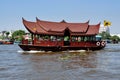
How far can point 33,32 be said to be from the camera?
1500 inches

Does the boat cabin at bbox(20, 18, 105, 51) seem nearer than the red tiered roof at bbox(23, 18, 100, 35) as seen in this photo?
Yes

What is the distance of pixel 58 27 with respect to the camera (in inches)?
1591

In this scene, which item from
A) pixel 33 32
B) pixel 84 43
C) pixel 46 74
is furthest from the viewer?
pixel 84 43

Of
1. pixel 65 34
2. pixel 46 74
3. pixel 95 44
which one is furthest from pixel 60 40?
pixel 46 74

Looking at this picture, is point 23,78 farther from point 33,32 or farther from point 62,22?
point 62,22

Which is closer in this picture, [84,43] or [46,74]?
[46,74]

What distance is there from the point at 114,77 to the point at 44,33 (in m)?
24.6

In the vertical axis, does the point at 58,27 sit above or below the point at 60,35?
above

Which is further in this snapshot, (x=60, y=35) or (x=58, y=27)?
(x=58, y=27)

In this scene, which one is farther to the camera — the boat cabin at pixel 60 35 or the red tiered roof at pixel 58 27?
the red tiered roof at pixel 58 27

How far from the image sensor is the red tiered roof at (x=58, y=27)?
126 feet

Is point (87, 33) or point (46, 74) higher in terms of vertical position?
point (87, 33)

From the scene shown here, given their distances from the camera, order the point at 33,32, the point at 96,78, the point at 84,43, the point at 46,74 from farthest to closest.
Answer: the point at 84,43 < the point at 33,32 < the point at 46,74 < the point at 96,78

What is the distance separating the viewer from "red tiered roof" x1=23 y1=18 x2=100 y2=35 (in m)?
38.5
